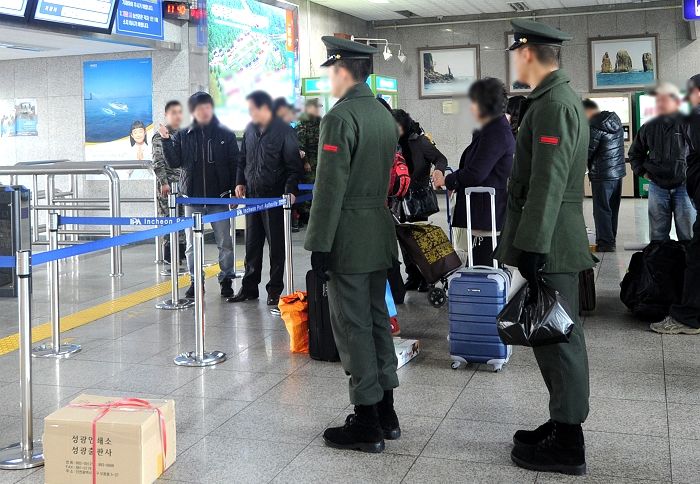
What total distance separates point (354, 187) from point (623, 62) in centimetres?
1535

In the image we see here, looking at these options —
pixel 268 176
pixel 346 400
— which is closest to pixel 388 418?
pixel 346 400

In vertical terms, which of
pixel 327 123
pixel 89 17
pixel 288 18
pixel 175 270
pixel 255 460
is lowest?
pixel 255 460

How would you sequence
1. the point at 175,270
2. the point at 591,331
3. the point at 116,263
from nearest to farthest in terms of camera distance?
1. the point at 591,331
2. the point at 175,270
3. the point at 116,263

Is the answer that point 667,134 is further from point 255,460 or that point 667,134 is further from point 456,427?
point 255,460

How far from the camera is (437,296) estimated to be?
666 centimetres

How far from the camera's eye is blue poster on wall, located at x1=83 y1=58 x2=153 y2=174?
11.5 metres

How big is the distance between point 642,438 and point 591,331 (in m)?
2.21

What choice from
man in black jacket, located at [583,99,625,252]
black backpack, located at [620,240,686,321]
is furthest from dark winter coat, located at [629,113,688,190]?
man in black jacket, located at [583,99,625,252]

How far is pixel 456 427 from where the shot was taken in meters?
3.94

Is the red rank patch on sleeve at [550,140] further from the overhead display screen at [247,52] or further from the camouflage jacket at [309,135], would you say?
the camouflage jacket at [309,135]

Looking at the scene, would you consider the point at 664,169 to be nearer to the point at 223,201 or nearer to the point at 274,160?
the point at 274,160

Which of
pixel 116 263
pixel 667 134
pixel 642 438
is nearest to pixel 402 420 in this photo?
pixel 642 438

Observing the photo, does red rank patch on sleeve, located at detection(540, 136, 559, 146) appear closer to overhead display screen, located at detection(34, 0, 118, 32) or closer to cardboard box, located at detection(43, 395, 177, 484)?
cardboard box, located at detection(43, 395, 177, 484)

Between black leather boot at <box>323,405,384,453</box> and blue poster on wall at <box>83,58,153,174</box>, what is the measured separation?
8533mm
